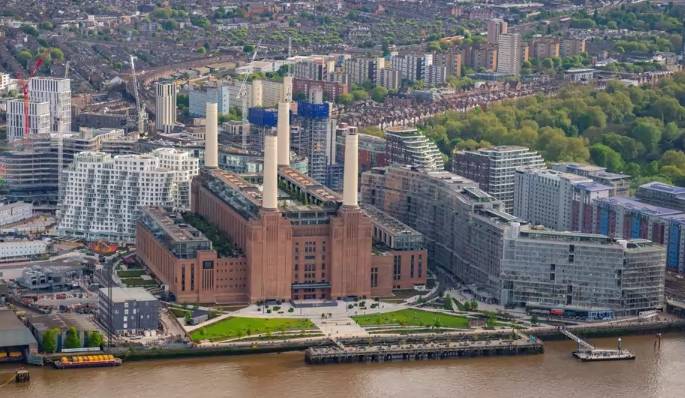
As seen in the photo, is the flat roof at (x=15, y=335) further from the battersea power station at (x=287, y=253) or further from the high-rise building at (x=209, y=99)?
the high-rise building at (x=209, y=99)

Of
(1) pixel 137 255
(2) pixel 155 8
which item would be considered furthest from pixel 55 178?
(2) pixel 155 8

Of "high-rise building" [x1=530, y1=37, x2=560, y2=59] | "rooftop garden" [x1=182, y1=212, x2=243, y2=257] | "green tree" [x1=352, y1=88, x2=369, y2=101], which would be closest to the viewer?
"rooftop garden" [x1=182, y1=212, x2=243, y2=257]

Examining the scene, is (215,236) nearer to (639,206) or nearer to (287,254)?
(287,254)

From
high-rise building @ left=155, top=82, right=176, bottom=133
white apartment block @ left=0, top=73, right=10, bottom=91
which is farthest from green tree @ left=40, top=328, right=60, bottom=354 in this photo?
white apartment block @ left=0, top=73, right=10, bottom=91

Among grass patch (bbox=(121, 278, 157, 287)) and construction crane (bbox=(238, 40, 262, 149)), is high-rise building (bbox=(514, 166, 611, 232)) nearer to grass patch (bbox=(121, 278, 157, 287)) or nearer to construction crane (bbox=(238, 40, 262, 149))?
construction crane (bbox=(238, 40, 262, 149))

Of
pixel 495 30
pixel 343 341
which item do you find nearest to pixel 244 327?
pixel 343 341

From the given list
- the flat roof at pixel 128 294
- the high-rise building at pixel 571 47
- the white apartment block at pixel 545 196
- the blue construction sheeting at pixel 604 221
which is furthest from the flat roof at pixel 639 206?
the high-rise building at pixel 571 47
